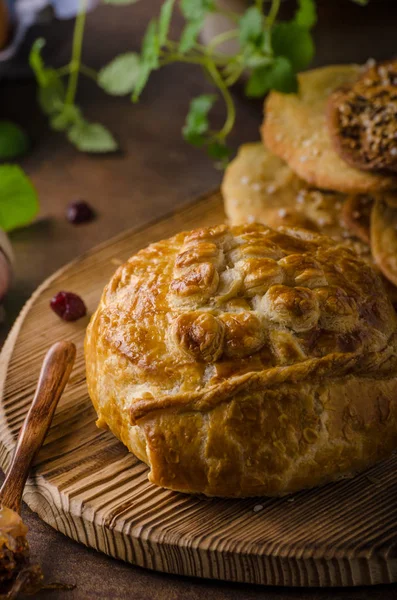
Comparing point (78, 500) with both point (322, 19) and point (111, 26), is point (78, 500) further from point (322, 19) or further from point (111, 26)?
point (111, 26)

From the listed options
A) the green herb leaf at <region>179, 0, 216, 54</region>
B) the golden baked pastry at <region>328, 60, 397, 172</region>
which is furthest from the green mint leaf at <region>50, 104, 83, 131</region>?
the golden baked pastry at <region>328, 60, 397, 172</region>

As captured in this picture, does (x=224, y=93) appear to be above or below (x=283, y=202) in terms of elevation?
above

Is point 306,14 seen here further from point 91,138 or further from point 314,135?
point 91,138

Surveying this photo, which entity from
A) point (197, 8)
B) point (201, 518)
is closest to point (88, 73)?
point (197, 8)

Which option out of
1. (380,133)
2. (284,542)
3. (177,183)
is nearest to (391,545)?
(284,542)

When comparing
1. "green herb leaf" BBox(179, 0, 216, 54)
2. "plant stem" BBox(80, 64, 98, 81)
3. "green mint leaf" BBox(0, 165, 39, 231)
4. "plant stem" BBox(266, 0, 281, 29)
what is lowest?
"green mint leaf" BBox(0, 165, 39, 231)

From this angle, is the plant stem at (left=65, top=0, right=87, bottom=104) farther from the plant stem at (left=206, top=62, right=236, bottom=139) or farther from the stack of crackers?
the stack of crackers
